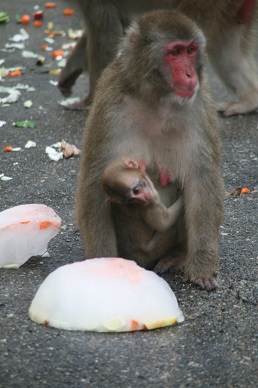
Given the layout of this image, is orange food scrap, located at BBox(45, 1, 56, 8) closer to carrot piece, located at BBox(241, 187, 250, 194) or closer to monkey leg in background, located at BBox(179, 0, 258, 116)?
monkey leg in background, located at BBox(179, 0, 258, 116)

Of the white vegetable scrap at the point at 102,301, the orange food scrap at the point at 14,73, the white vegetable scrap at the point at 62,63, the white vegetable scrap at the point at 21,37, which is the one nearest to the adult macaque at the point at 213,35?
the orange food scrap at the point at 14,73

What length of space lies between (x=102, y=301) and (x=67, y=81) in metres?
4.43

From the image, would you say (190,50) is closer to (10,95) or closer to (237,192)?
(237,192)

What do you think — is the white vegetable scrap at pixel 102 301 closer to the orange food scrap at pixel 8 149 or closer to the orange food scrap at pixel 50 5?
the orange food scrap at pixel 8 149

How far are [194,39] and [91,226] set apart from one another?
98 cm

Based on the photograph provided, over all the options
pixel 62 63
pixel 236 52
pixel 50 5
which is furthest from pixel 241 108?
pixel 50 5

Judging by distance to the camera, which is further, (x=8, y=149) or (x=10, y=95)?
(x=10, y=95)

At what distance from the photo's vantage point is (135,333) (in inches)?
150

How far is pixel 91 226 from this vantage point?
13.9 ft

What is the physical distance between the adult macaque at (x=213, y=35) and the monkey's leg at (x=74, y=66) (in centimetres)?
2

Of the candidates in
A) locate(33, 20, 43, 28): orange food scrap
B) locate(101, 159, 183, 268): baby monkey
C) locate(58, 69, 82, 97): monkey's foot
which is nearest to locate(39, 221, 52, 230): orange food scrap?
locate(101, 159, 183, 268): baby monkey

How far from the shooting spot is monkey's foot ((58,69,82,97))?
26.0 feet

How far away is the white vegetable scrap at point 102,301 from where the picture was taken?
12.3 feet

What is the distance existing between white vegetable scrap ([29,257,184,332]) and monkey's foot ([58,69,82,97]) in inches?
166
